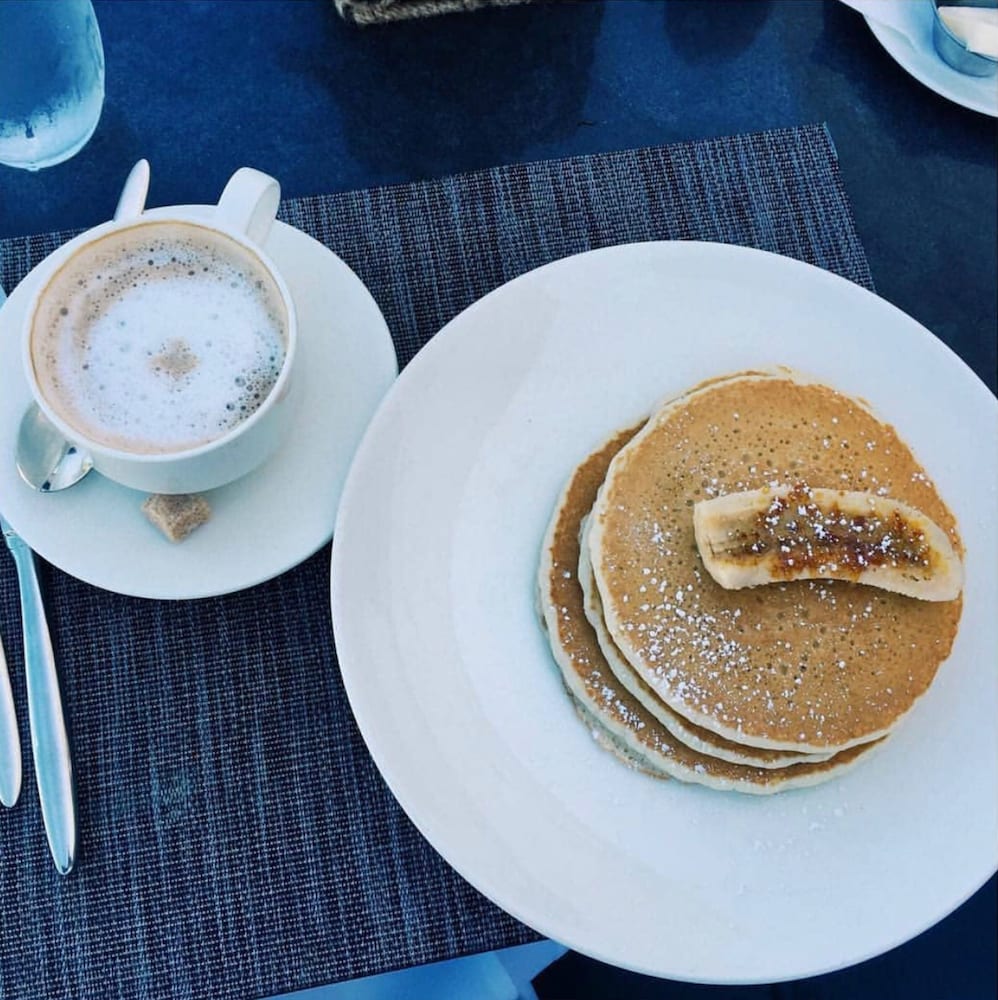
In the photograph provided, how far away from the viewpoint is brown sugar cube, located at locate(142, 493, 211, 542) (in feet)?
3.32

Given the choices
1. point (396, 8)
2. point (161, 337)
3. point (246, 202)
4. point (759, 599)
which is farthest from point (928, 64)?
point (161, 337)

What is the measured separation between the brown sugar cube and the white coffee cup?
0.03 metres

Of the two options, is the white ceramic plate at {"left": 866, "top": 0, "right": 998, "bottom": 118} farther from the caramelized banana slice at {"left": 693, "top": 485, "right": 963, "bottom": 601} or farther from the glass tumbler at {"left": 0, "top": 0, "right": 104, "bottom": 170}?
the glass tumbler at {"left": 0, "top": 0, "right": 104, "bottom": 170}

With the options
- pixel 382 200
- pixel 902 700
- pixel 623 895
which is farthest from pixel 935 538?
pixel 382 200

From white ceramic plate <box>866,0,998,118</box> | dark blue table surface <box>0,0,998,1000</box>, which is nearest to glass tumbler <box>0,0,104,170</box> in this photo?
dark blue table surface <box>0,0,998,1000</box>

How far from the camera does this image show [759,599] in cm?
102

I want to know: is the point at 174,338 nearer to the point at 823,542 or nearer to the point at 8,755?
the point at 8,755

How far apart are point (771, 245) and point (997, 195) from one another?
0.34 metres

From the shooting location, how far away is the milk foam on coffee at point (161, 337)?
3.19ft

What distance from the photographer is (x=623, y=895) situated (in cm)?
98

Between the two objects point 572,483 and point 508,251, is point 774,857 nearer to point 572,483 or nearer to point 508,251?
point 572,483

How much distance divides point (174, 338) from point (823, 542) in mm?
619

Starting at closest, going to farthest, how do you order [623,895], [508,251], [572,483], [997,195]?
[623,895] → [572,483] → [508,251] → [997,195]

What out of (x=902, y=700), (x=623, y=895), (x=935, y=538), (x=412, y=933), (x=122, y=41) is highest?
(x=122, y=41)
